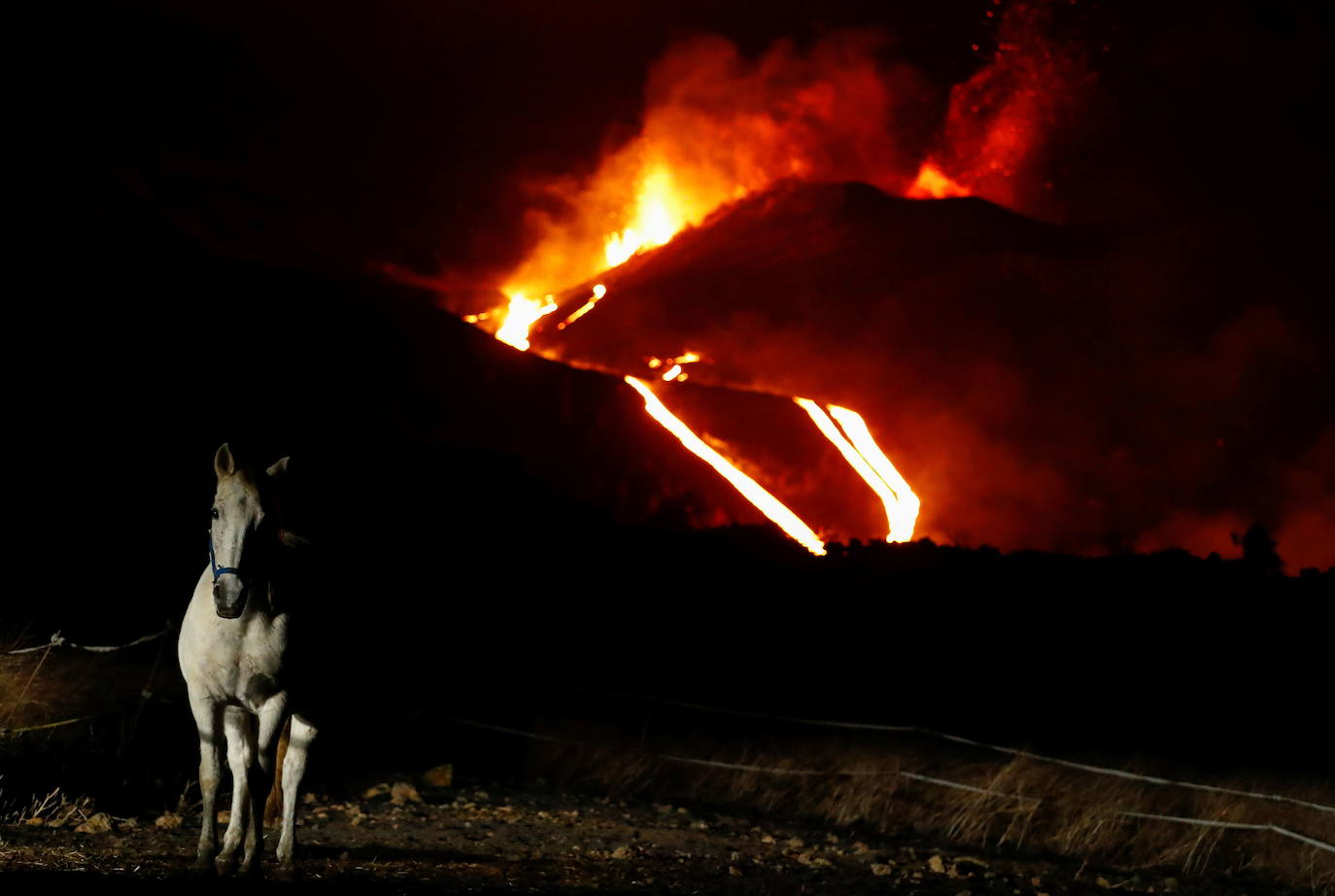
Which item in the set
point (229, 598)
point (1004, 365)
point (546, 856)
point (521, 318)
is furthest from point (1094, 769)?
point (521, 318)

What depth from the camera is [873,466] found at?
114 ft

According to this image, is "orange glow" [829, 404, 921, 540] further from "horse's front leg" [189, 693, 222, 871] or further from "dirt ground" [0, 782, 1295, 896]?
"horse's front leg" [189, 693, 222, 871]

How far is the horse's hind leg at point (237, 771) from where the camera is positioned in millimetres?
7324

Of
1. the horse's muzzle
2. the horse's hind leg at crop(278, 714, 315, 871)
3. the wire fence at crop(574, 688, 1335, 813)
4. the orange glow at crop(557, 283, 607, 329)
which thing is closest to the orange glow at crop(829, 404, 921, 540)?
the orange glow at crop(557, 283, 607, 329)

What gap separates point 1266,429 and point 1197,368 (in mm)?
2640

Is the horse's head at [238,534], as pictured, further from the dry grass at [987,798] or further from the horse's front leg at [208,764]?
the dry grass at [987,798]

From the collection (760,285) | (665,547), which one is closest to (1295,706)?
(665,547)

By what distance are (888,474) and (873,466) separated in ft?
2.06

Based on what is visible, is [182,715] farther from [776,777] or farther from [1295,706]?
[1295,706]

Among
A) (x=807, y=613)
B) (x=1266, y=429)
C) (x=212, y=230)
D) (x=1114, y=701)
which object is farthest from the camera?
(x=212, y=230)

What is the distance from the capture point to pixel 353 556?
22.5 metres

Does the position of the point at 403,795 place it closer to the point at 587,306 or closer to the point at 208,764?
the point at 208,764

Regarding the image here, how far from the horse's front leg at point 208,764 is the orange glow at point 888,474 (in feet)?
88.4

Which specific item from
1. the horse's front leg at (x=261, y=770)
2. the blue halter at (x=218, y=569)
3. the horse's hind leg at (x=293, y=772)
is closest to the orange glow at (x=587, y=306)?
the horse's hind leg at (x=293, y=772)
